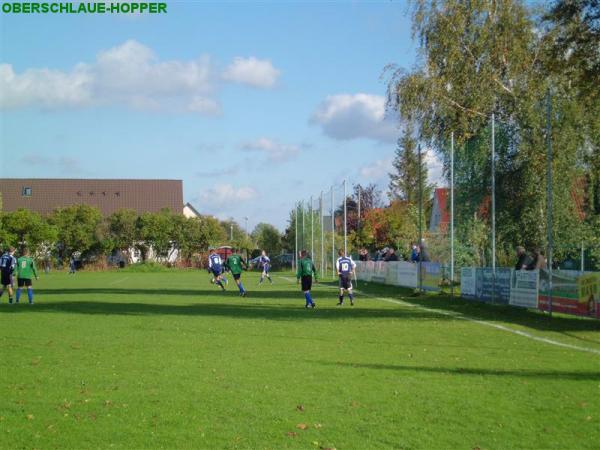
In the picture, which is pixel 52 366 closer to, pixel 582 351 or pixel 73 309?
pixel 582 351

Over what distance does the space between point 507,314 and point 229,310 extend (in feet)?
26.9

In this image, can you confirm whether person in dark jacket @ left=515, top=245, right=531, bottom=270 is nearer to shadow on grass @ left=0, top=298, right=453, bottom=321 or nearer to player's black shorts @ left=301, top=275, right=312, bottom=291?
shadow on grass @ left=0, top=298, right=453, bottom=321

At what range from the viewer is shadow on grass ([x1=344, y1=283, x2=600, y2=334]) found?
64.4ft

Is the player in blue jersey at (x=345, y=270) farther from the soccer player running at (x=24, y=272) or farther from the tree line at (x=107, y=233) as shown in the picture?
the tree line at (x=107, y=233)

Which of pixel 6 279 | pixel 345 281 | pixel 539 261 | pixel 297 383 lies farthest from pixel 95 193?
pixel 297 383

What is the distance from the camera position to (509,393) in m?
10.3

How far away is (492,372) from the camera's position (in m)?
12.1

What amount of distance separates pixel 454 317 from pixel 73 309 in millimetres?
11396

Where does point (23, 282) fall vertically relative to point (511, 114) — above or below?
below

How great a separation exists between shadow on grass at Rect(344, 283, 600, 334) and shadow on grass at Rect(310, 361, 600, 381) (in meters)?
5.10

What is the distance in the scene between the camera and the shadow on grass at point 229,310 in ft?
74.0

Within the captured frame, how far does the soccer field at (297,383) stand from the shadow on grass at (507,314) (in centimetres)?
13

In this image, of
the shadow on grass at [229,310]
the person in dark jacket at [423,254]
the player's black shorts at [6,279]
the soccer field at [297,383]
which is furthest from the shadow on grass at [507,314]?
the player's black shorts at [6,279]

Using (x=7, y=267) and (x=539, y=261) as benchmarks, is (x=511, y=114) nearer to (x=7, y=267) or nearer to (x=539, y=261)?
(x=539, y=261)
